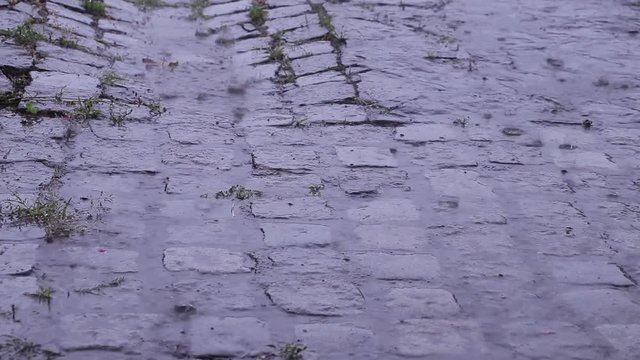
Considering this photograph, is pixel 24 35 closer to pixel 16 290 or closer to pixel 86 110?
pixel 86 110

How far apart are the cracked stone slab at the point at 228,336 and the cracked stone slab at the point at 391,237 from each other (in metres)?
0.76

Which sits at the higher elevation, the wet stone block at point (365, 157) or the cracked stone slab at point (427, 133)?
the cracked stone slab at point (427, 133)

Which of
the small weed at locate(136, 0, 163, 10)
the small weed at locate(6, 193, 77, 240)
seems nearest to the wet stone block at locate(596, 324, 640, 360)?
the small weed at locate(6, 193, 77, 240)

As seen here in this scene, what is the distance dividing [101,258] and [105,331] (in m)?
0.52

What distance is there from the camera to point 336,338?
2980 mm

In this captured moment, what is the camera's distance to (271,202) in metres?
3.95

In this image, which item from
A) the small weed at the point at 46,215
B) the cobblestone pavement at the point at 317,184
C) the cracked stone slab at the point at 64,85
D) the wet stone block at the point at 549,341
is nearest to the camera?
the wet stone block at the point at 549,341

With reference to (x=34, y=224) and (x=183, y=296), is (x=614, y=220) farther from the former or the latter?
(x=34, y=224)

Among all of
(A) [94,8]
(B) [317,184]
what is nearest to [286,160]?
(B) [317,184]

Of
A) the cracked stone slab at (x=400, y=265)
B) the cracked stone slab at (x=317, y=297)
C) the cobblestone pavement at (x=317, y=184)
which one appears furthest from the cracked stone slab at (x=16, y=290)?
the cracked stone slab at (x=400, y=265)

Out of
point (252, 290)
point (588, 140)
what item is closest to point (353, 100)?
point (588, 140)

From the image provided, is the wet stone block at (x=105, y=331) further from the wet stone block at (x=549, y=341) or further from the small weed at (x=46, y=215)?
the wet stone block at (x=549, y=341)

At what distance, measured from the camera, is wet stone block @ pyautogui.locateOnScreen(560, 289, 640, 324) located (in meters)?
3.20

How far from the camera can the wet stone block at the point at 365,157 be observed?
14.4 feet
